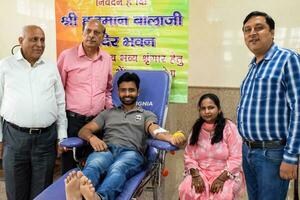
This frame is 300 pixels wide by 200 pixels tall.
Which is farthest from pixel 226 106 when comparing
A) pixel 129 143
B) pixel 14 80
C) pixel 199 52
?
pixel 14 80

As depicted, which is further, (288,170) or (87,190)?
(87,190)

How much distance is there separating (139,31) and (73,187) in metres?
1.67

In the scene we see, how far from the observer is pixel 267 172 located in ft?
6.08

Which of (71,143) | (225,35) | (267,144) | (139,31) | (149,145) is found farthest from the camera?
(225,35)

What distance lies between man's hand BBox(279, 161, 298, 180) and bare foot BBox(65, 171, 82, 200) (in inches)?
43.3

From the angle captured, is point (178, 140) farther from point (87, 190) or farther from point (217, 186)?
point (87, 190)

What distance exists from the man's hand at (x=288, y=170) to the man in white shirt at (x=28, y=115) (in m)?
1.56

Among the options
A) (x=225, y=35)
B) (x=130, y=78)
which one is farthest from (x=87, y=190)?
(x=225, y=35)

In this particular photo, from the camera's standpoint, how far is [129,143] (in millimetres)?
2605

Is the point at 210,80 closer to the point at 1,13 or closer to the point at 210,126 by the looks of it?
the point at 210,126

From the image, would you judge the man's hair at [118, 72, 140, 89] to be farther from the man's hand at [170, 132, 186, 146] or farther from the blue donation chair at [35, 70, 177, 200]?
the man's hand at [170, 132, 186, 146]

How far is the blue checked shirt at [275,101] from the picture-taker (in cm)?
171

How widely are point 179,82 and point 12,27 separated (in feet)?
6.83

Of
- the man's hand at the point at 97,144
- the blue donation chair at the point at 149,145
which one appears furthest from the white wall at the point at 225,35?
the man's hand at the point at 97,144
